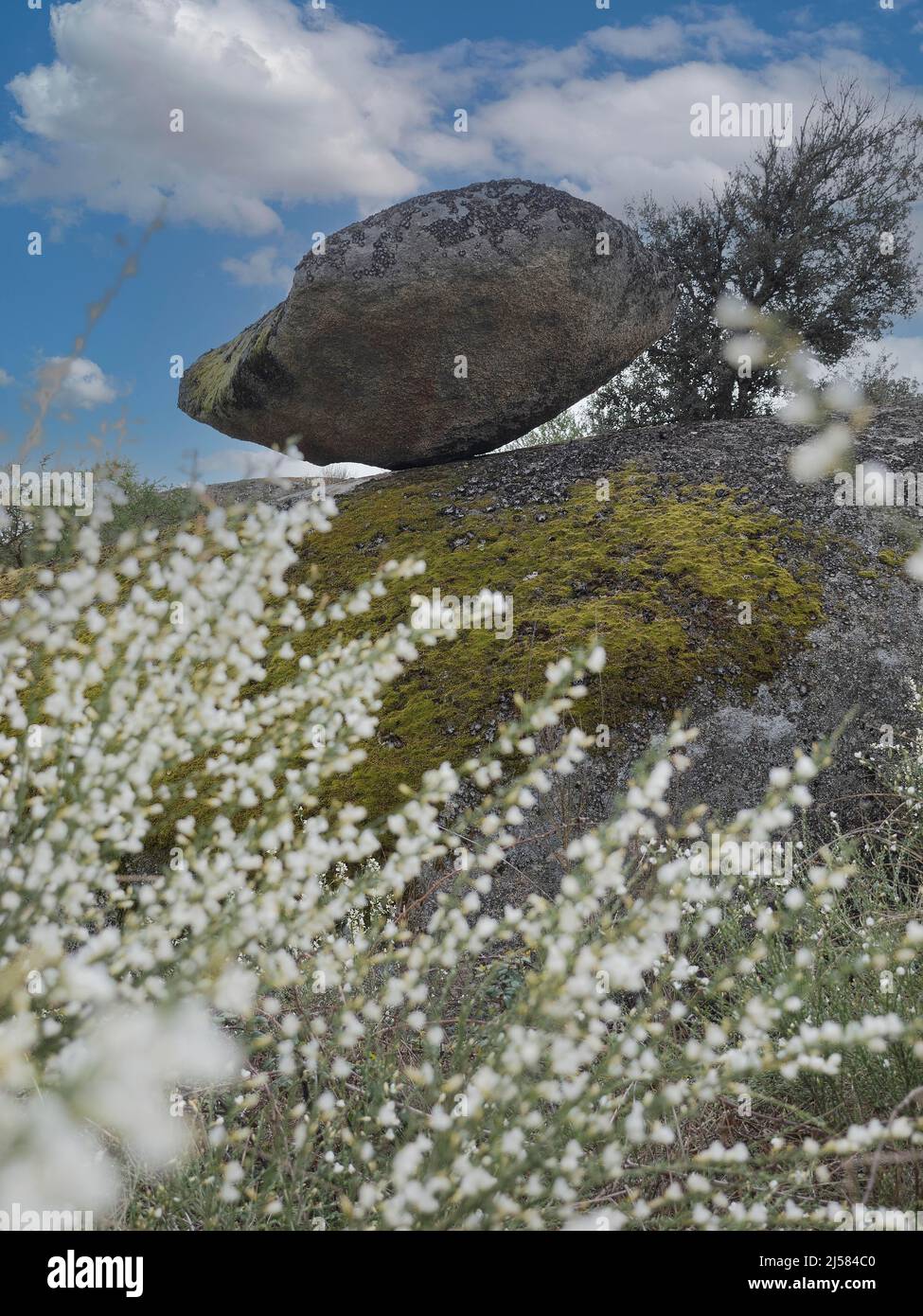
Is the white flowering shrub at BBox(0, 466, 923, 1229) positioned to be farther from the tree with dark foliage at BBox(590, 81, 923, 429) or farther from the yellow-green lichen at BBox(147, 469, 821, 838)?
the tree with dark foliage at BBox(590, 81, 923, 429)

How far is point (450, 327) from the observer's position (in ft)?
22.9

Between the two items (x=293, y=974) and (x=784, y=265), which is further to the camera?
(x=784, y=265)

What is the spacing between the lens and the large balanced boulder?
6801mm

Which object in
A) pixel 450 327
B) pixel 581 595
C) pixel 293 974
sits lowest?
pixel 293 974

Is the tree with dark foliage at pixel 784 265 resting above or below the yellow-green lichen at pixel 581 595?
above

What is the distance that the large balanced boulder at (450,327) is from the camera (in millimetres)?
6801

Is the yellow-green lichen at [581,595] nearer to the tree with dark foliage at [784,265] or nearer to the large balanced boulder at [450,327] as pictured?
the large balanced boulder at [450,327]

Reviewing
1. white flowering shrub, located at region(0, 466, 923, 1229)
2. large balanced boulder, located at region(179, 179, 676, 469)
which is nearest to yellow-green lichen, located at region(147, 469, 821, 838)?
large balanced boulder, located at region(179, 179, 676, 469)

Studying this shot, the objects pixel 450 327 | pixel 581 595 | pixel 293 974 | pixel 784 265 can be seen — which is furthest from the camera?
pixel 784 265

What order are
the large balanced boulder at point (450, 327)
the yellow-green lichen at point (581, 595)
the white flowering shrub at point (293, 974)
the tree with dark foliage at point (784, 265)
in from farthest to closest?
the tree with dark foliage at point (784, 265) < the large balanced boulder at point (450, 327) < the yellow-green lichen at point (581, 595) < the white flowering shrub at point (293, 974)

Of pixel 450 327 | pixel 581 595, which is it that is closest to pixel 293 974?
pixel 581 595

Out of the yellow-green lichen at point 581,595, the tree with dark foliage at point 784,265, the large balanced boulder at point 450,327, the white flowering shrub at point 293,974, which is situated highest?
the tree with dark foliage at point 784,265

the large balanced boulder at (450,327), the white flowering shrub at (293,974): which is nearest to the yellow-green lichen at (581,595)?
the large balanced boulder at (450,327)

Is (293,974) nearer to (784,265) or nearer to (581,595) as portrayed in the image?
(581,595)
